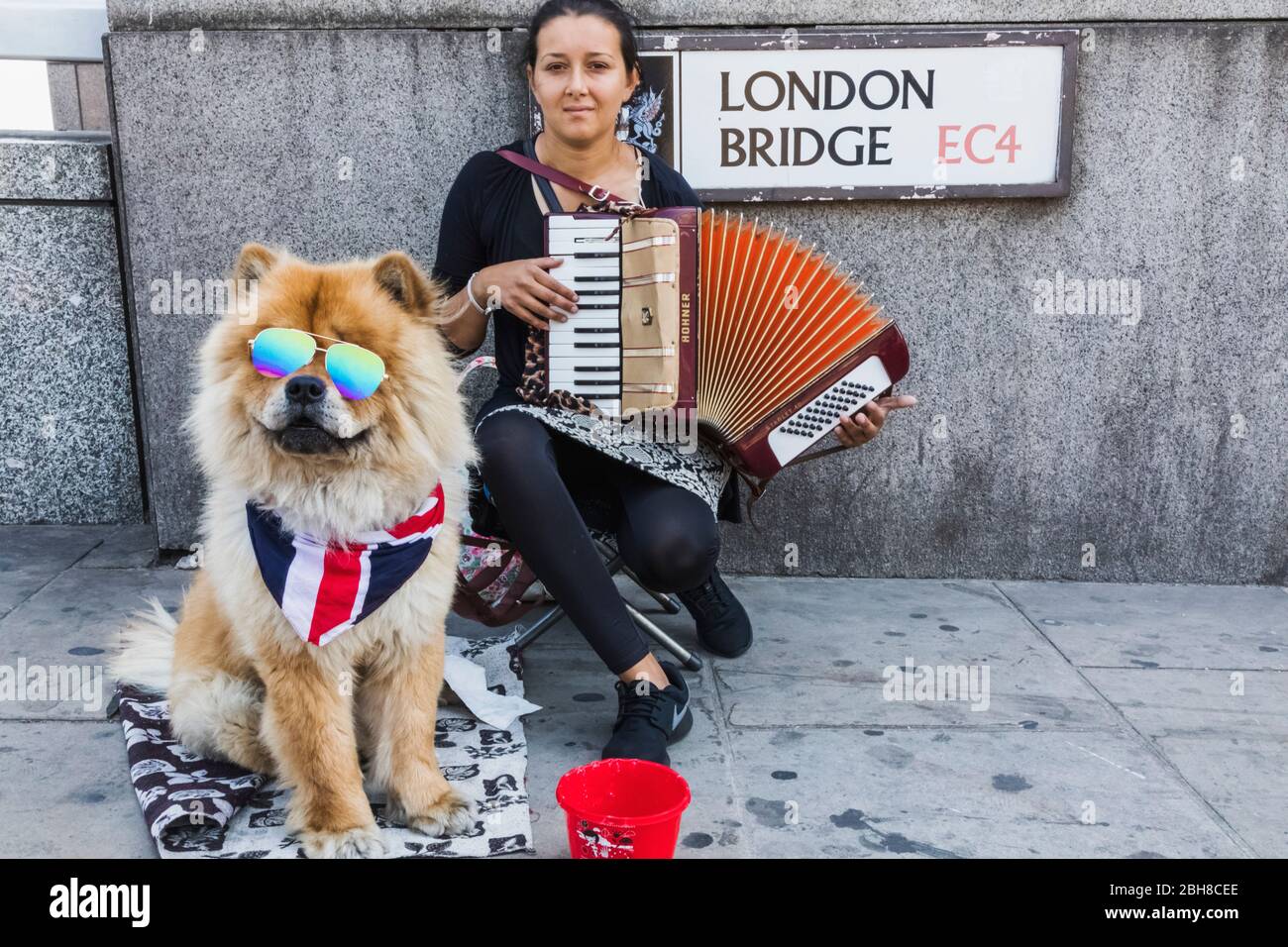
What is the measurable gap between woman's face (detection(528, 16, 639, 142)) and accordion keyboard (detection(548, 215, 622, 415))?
0.38 meters

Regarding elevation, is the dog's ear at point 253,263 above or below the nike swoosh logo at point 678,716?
above

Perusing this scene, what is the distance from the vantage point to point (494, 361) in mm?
3471

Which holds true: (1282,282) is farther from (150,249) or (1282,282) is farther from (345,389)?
(150,249)

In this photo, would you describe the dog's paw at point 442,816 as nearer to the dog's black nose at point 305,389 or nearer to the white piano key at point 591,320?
the dog's black nose at point 305,389

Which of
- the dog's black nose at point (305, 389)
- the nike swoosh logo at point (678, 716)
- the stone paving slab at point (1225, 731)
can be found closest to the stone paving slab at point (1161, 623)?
the stone paving slab at point (1225, 731)

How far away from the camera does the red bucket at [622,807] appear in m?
2.11

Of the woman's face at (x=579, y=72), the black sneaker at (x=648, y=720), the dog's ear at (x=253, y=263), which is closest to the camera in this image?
the dog's ear at (x=253, y=263)

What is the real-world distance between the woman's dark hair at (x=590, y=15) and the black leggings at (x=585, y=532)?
1.17 meters

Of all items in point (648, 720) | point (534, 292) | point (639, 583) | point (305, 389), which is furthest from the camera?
point (639, 583)

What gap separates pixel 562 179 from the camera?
3156 mm

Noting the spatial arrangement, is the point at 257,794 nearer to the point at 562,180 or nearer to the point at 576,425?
the point at 576,425

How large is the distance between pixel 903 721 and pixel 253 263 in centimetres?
220

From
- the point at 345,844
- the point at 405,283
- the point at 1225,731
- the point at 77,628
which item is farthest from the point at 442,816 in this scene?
the point at 1225,731

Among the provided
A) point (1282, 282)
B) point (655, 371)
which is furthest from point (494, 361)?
point (1282, 282)
